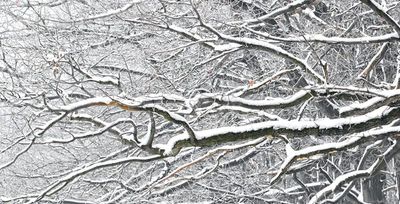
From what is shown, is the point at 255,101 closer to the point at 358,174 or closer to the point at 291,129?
the point at 291,129

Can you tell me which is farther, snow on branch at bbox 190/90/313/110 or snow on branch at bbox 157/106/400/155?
snow on branch at bbox 190/90/313/110

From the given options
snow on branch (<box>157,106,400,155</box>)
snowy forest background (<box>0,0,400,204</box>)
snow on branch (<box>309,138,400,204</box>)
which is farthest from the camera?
snow on branch (<box>309,138,400,204</box>)

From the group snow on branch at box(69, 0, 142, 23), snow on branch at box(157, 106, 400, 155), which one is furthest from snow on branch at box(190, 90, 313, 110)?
snow on branch at box(69, 0, 142, 23)

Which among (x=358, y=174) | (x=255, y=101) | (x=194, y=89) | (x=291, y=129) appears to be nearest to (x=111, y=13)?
(x=194, y=89)

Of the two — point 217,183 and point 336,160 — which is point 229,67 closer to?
point 217,183

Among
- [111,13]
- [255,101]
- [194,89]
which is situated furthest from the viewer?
[194,89]

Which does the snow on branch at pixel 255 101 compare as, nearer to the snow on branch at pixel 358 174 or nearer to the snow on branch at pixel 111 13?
the snow on branch at pixel 111 13

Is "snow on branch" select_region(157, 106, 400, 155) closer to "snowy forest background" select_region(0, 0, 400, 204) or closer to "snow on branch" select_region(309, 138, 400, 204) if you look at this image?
"snowy forest background" select_region(0, 0, 400, 204)

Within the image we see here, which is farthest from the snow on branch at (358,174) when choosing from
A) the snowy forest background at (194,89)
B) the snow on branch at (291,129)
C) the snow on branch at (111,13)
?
the snow on branch at (111,13)
